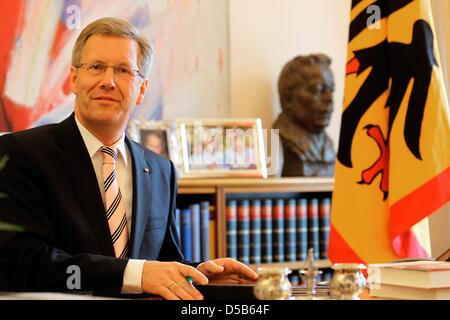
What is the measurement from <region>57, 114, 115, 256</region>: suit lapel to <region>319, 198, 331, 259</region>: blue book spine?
2.06m

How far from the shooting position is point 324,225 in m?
3.82

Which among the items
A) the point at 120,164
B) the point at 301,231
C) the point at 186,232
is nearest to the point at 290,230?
the point at 301,231

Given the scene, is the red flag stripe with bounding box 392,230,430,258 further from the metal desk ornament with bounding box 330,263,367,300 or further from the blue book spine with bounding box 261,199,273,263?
the metal desk ornament with bounding box 330,263,367,300

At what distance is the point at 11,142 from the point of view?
6.24 ft

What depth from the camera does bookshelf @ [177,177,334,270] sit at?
11.3 ft

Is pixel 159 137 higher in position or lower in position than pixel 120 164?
higher

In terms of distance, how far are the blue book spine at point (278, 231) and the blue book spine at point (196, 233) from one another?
435mm

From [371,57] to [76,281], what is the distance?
1.71 metres

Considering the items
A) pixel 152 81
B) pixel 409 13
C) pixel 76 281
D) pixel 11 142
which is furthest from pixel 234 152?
pixel 76 281

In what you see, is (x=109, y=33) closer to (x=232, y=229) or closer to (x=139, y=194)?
(x=139, y=194)

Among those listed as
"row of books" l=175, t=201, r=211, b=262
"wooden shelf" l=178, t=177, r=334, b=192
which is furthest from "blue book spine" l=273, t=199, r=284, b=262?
"row of books" l=175, t=201, r=211, b=262

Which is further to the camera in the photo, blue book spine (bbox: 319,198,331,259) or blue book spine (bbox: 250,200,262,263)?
blue book spine (bbox: 319,198,331,259)

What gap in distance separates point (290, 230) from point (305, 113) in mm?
614

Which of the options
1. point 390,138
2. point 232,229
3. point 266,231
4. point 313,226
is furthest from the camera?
point 313,226
